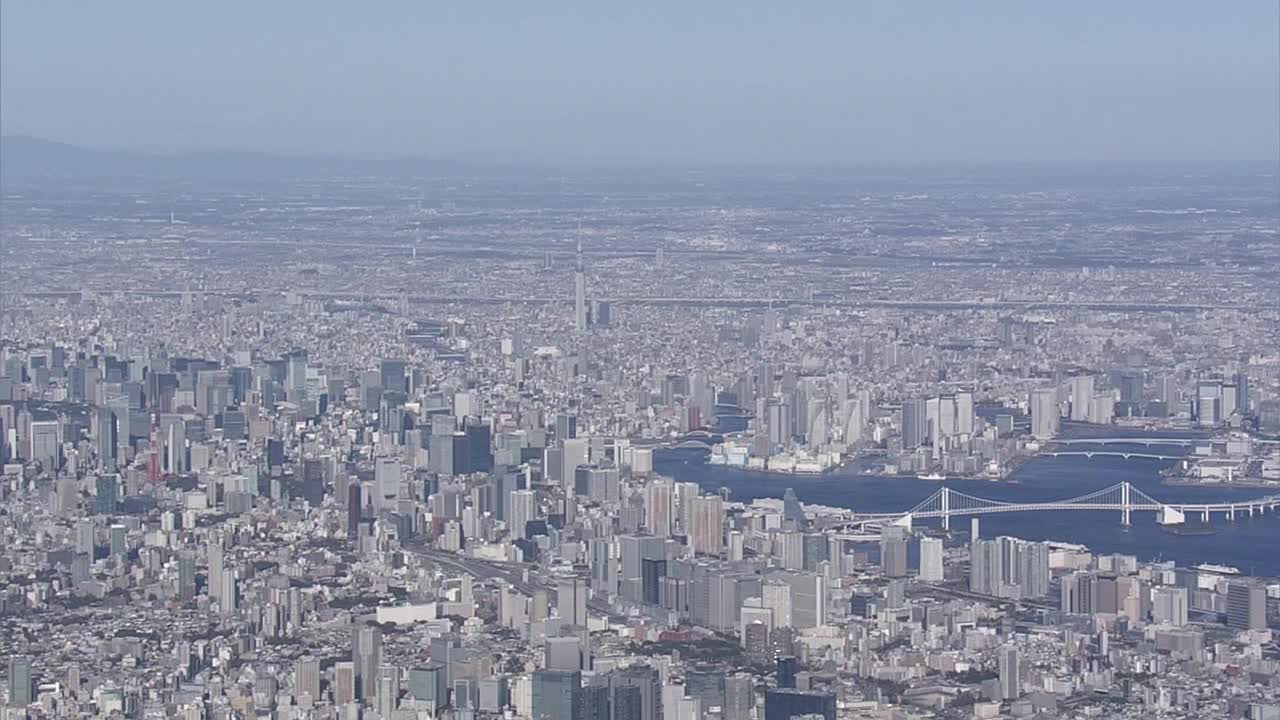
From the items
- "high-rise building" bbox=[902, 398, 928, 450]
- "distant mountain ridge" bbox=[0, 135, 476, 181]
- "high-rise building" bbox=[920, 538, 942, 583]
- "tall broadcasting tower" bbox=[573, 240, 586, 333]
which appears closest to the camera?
"high-rise building" bbox=[920, 538, 942, 583]

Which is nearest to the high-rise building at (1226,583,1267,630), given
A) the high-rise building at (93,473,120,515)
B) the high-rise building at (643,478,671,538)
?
the high-rise building at (643,478,671,538)

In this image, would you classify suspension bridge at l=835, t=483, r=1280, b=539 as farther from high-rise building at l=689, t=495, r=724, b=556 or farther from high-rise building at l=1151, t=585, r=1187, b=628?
high-rise building at l=1151, t=585, r=1187, b=628

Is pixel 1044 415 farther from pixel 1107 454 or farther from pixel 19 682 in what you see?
pixel 19 682

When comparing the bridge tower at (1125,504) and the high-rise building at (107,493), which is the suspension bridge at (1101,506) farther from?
the high-rise building at (107,493)

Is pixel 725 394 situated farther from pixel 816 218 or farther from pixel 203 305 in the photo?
pixel 816 218

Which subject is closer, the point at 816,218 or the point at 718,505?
the point at 718,505

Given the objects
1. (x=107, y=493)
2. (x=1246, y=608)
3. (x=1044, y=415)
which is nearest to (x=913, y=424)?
(x=1044, y=415)

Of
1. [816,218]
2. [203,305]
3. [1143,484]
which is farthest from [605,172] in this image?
[1143,484]
